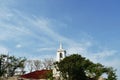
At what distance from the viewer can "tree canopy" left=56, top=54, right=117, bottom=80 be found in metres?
56.4

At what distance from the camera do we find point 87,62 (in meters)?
58.8

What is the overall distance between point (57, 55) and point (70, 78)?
13612 mm

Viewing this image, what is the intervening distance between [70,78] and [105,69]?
9.25 meters

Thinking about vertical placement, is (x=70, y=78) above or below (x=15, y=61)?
below

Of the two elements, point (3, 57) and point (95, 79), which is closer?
point (95, 79)

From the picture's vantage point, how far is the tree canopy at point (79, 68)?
5638 cm

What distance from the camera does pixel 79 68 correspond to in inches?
2242

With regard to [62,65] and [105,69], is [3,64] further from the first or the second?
[105,69]

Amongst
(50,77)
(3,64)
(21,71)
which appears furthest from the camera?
(21,71)

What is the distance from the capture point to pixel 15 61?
67.9m

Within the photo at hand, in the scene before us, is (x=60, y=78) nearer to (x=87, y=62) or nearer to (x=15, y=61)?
(x=87, y=62)

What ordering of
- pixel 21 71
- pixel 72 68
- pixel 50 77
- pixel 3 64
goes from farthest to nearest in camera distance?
pixel 21 71
pixel 3 64
pixel 50 77
pixel 72 68

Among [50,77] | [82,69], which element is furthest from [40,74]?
[82,69]

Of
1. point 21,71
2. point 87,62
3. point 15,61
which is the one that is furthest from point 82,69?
point 21,71
